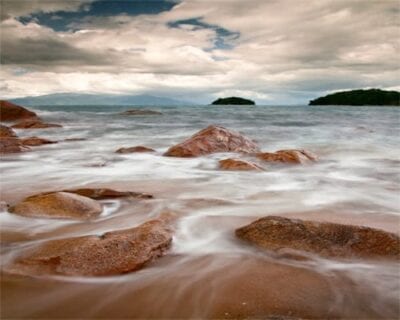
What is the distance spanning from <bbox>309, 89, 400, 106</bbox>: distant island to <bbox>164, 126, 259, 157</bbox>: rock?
349ft

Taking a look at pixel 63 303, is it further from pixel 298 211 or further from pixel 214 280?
pixel 298 211

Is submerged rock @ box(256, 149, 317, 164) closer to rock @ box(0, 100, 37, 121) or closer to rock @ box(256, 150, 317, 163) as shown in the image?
rock @ box(256, 150, 317, 163)

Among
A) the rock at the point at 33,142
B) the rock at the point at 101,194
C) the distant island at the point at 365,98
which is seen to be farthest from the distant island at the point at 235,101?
the rock at the point at 101,194

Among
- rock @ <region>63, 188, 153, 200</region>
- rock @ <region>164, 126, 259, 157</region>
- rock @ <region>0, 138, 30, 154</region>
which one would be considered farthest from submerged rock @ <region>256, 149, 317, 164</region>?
rock @ <region>0, 138, 30, 154</region>

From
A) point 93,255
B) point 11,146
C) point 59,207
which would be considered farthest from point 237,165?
point 11,146

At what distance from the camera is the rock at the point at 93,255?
3898 millimetres

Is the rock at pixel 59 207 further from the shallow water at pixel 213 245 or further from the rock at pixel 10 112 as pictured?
the rock at pixel 10 112

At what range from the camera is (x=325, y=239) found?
4492 millimetres

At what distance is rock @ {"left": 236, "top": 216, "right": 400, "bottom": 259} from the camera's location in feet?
14.3

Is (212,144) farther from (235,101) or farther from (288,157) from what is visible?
(235,101)

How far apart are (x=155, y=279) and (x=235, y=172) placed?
563 cm

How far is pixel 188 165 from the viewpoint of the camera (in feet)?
34.6

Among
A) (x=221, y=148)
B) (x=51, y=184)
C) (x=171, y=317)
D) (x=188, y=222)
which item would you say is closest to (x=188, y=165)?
(x=221, y=148)

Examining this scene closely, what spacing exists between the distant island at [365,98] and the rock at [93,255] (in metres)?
115
